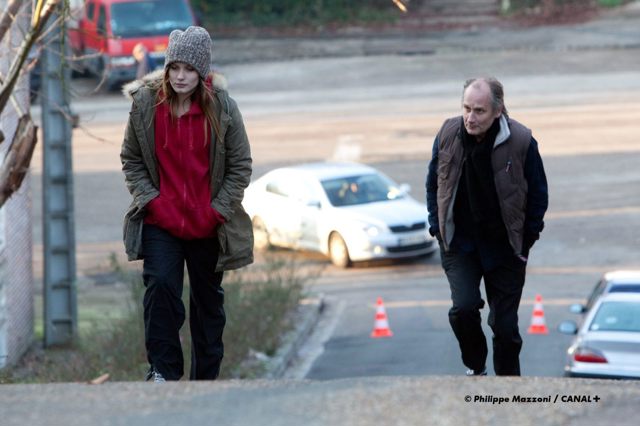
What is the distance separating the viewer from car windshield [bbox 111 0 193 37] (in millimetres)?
34656

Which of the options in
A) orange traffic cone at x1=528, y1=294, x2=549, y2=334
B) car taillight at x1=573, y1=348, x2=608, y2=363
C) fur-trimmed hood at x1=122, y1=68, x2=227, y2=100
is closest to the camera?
fur-trimmed hood at x1=122, y1=68, x2=227, y2=100

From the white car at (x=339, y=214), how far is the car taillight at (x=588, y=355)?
10067 millimetres

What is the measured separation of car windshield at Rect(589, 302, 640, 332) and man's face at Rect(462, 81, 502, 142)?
5230mm

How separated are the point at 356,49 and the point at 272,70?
329 centimetres

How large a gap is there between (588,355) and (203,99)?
583cm

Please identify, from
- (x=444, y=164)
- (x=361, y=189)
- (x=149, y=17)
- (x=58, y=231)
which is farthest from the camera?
(x=149, y=17)

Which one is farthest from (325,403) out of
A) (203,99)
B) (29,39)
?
(29,39)

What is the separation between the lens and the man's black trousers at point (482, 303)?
681 cm

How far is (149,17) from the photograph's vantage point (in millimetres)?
34969

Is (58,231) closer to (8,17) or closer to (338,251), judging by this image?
(338,251)

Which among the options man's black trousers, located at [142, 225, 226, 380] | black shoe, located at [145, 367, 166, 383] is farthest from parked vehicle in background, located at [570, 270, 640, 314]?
black shoe, located at [145, 367, 166, 383]

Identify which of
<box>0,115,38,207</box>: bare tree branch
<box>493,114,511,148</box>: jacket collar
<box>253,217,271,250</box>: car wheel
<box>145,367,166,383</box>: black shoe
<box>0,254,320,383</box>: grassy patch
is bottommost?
<box>253,217,271,250</box>: car wheel

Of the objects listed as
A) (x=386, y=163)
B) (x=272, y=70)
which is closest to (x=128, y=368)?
(x=386, y=163)

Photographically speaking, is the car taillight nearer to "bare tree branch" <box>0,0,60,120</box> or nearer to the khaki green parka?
the khaki green parka
